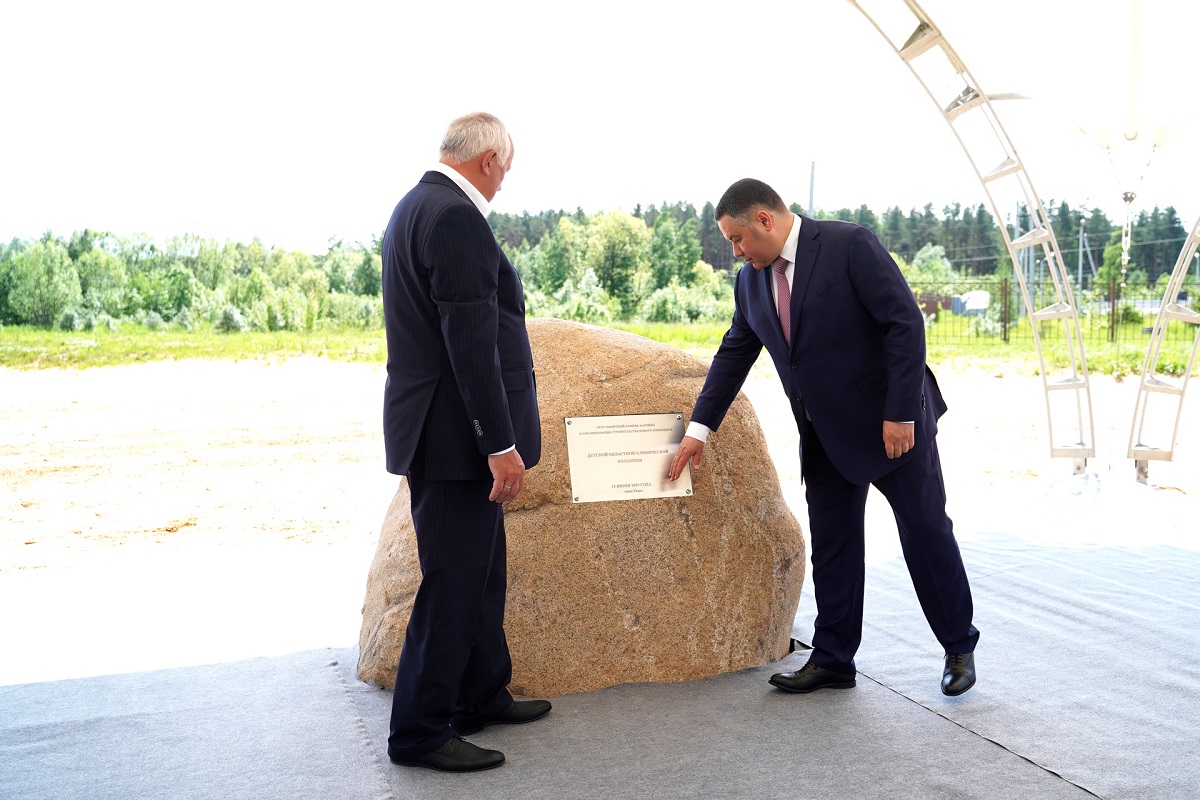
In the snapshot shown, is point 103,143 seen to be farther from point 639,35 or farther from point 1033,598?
point 1033,598

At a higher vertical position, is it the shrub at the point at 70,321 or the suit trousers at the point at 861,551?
the shrub at the point at 70,321

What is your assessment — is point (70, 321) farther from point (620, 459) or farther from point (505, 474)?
point (505, 474)

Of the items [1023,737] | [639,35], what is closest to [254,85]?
Answer: [639,35]

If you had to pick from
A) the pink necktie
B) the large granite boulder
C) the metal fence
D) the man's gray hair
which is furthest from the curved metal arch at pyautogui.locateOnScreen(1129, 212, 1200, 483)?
the metal fence

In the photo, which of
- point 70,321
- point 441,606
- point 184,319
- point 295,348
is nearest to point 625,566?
point 441,606

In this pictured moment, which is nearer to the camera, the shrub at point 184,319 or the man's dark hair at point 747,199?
the man's dark hair at point 747,199

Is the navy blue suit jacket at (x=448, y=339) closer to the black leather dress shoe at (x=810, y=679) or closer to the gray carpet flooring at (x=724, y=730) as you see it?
the gray carpet flooring at (x=724, y=730)

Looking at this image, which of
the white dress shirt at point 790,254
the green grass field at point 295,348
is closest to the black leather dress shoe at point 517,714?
the white dress shirt at point 790,254

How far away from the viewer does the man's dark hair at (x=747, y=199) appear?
2865 mm

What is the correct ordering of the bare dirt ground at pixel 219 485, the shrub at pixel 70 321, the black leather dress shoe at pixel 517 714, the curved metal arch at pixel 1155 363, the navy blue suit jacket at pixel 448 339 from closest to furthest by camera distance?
the navy blue suit jacket at pixel 448 339
the black leather dress shoe at pixel 517 714
the bare dirt ground at pixel 219 485
the curved metal arch at pixel 1155 363
the shrub at pixel 70 321

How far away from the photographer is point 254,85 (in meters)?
19.2

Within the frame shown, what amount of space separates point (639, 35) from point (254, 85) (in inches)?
411

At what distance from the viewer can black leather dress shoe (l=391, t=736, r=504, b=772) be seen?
2500 mm

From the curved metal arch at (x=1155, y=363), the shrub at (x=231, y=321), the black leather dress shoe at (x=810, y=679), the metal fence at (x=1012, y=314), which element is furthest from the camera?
the metal fence at (x=1012, y=314)
